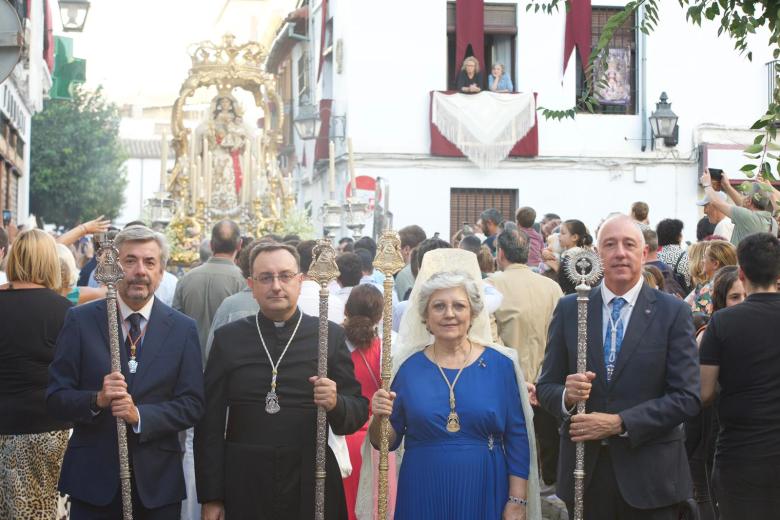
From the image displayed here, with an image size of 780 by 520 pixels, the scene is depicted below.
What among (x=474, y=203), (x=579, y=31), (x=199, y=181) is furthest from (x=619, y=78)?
(x=199, y=181)

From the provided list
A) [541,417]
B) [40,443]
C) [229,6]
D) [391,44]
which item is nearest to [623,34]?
[391,44]

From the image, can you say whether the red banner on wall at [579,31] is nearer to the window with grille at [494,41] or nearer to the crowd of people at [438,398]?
the window with grille at [494,41]

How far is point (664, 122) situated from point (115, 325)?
2011cm

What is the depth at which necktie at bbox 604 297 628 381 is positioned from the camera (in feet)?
19.2

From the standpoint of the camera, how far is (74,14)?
18156 millimetres

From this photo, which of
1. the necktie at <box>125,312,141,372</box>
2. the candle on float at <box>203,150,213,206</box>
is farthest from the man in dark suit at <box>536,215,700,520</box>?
the candle on float at <box>203,150,213,206</box>

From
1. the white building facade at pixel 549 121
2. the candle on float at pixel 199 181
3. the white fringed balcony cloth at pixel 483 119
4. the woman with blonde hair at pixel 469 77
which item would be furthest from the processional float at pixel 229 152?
the woman with blonde hair at pixel 469 77

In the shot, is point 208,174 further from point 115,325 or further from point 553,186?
point 115,325

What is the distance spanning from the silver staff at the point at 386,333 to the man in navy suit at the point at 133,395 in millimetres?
848

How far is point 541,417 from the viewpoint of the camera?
1014 cm

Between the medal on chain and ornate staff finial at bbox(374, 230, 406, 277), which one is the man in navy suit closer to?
the medal on chain

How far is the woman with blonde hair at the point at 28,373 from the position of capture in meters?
7.03

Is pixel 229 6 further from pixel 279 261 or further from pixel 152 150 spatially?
pixel 279 261

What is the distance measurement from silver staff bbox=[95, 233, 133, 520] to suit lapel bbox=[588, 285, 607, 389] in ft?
6.82
